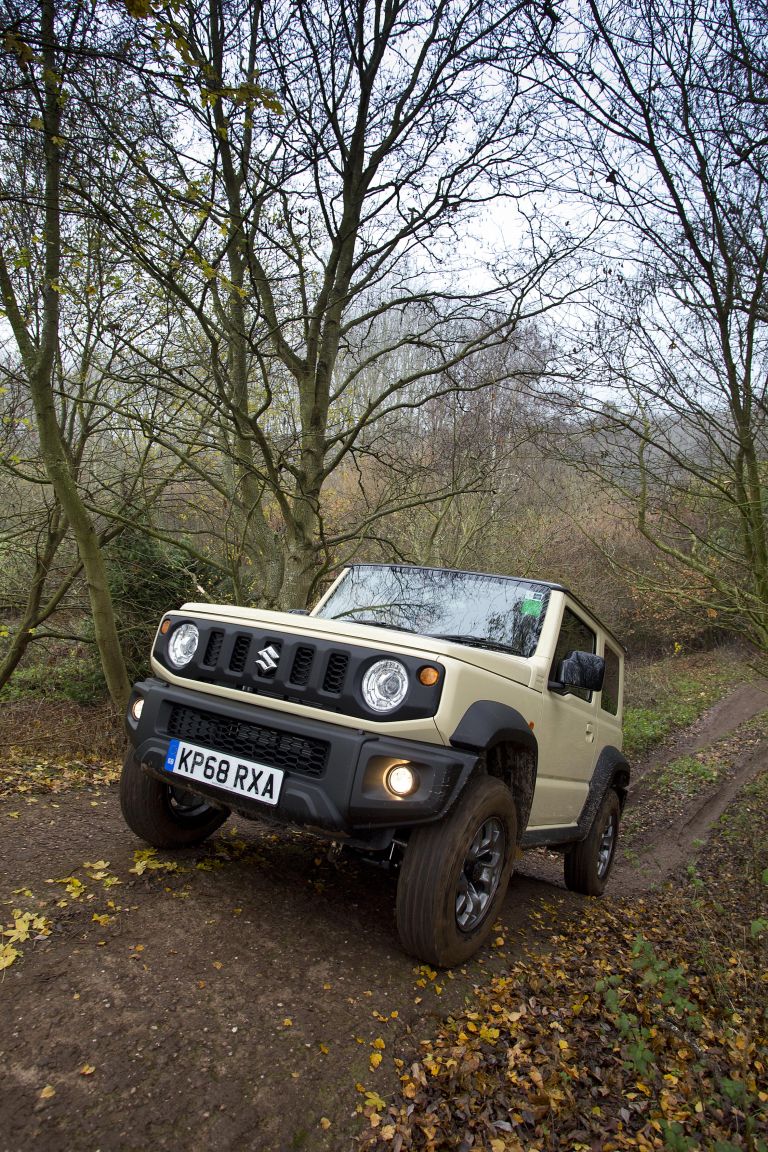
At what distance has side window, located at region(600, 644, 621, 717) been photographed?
17.0 feet

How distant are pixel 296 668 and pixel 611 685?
3.20 meters

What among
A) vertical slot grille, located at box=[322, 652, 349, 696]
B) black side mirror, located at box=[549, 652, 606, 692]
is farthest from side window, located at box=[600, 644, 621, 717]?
vertical slot grille, located at box=[322, 652, 349, 696]

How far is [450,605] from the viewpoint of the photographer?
4.23 m

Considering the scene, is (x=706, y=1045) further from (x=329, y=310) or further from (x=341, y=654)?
(x=329, y=310)

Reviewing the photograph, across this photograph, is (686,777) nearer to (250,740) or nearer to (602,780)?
(602,780)

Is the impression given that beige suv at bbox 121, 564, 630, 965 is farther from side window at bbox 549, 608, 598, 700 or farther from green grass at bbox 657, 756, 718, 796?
green grass at bbox 657, 756, 718, 796

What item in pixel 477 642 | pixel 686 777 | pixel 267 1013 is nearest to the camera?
pixel 267 1013

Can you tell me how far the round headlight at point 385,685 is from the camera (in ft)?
9.48

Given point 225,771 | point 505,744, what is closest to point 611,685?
point 505,744

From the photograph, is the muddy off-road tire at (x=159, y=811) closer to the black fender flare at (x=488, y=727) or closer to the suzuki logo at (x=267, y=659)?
the suzuki logo at (x=267, y=659)

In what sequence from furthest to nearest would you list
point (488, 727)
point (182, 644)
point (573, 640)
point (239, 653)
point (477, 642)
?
point (573, 640) → point (477, 642) → point (182, 644) → point (239, 653) → point (488, 727)

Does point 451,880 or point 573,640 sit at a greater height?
point 573,640

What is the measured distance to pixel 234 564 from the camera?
798cm

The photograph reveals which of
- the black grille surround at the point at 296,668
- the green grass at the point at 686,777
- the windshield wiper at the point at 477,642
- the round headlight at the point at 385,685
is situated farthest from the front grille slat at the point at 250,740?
the green grass at the point at 686,777
